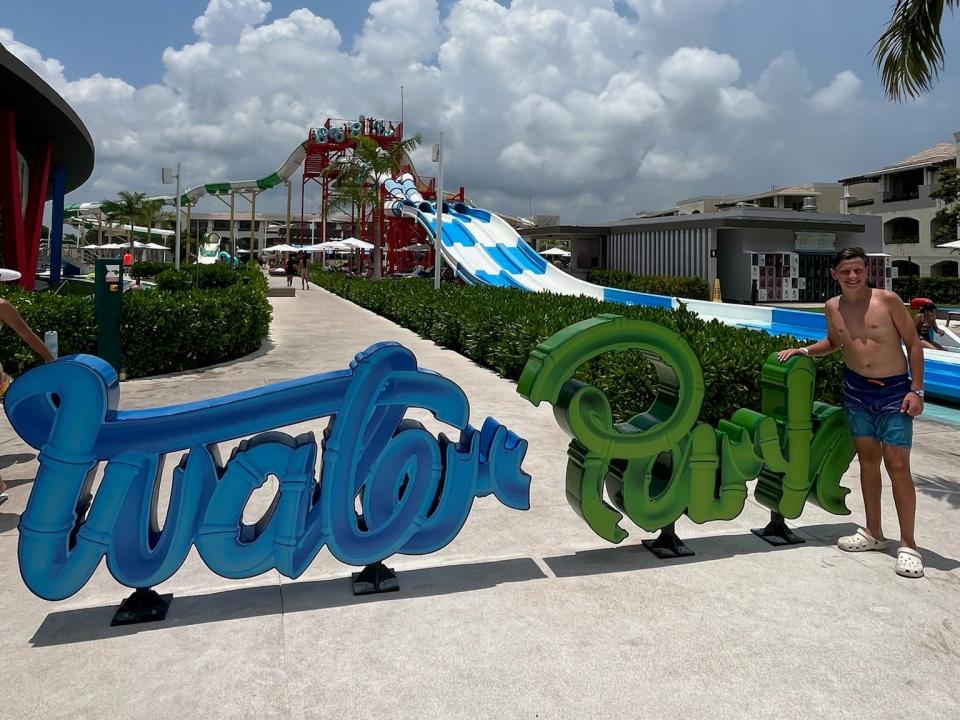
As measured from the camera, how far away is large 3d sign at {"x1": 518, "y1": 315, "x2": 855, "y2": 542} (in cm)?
435

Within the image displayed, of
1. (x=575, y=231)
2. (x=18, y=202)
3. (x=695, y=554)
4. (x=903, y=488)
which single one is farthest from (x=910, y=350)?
(x=575, y=231)

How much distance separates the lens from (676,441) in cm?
462

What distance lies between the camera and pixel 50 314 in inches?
438

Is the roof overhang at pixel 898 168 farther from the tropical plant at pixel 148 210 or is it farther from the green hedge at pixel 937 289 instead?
the tropical plant at pixel 148 210

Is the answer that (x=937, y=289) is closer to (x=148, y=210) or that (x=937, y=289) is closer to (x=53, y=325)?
(x=53, y=325)

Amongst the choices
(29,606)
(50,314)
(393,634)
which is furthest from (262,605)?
(50,314)

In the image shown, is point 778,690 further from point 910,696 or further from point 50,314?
point 50,314

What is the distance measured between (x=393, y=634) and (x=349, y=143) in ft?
159

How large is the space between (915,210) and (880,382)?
51.8m

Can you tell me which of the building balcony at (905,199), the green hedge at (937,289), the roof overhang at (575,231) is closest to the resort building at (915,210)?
the building balcony at (905,199)

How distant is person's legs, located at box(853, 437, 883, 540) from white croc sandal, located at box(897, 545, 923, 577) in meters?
0.31

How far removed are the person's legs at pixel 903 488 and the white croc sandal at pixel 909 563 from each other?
0.07 metres

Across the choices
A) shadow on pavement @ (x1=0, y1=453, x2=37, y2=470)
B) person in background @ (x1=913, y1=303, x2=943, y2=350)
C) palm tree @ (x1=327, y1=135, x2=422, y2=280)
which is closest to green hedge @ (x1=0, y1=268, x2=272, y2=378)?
shadow on pavement @ (x1=0, y1=453, x2=37, y2=470)

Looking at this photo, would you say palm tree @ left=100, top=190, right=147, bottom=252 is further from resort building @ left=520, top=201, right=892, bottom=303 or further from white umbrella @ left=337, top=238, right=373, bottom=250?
resort building @ left=520, top=201, right=892, bottom=303
